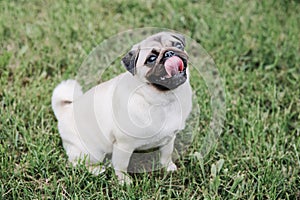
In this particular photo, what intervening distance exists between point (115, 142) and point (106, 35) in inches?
50.5

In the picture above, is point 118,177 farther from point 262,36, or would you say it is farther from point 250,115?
point 262,36

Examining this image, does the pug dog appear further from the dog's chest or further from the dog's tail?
the dog's tail

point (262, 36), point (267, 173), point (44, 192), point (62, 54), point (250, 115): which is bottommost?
point (44, 192)

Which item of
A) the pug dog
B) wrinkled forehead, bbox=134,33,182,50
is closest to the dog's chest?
the pug dog

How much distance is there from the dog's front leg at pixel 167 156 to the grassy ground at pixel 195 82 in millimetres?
38

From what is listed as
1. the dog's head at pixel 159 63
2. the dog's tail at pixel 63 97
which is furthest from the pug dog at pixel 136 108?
the dog's tail at pixel 63 97

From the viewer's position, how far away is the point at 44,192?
2176 mm

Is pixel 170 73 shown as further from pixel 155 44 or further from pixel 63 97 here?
pixel 63 97

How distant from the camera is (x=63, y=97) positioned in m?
2.30

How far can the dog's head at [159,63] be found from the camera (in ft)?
5.99

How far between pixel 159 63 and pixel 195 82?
949 millimetres

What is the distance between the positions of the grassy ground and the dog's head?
52 cm

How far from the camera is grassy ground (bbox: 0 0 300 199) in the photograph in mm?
2193

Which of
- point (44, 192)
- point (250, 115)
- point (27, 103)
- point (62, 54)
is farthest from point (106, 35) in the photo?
point (44, 192)
